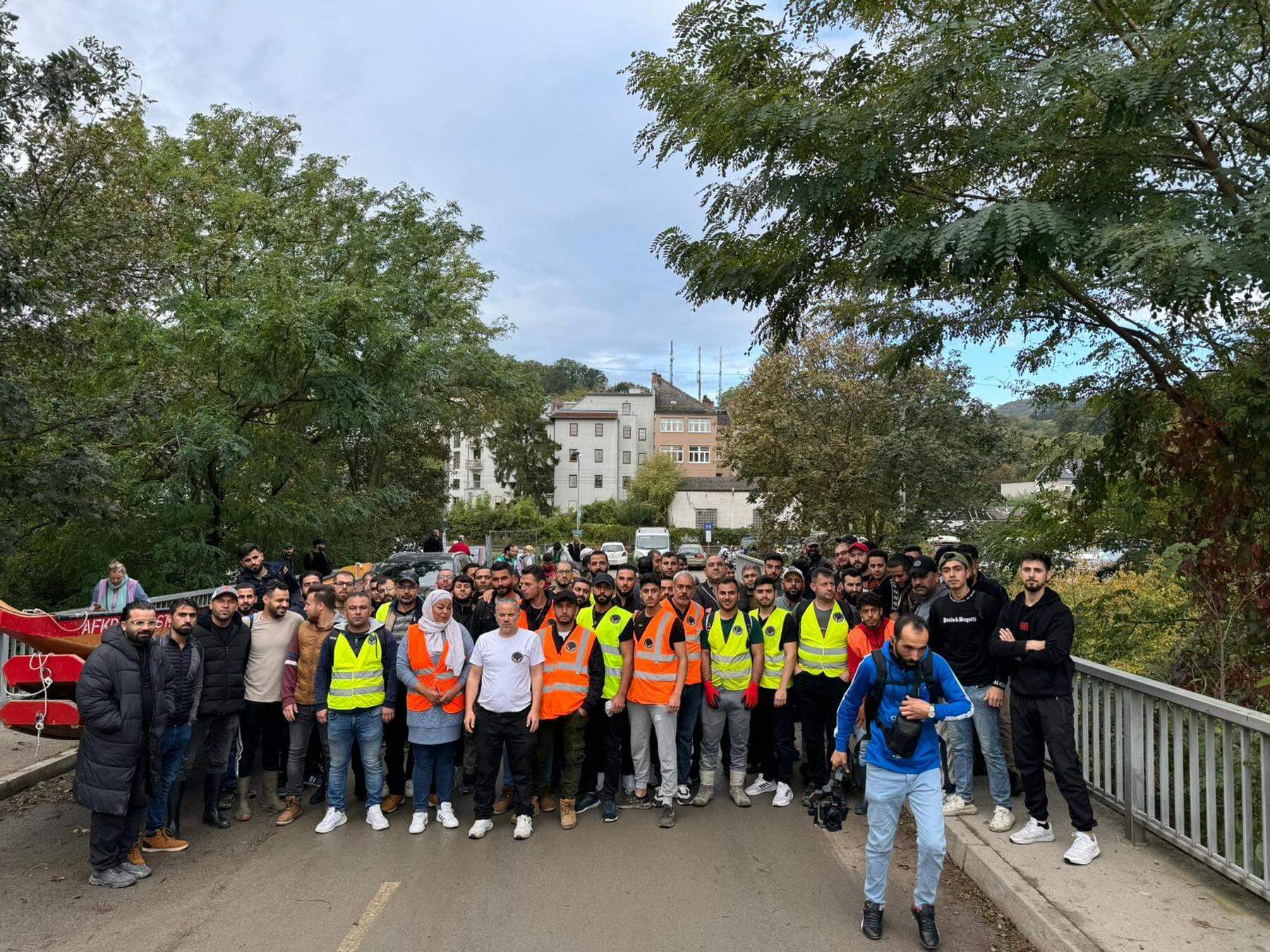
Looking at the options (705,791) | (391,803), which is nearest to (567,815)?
(705,791)

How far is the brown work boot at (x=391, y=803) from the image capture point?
7.06 metres

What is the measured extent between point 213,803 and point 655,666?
3699 millimetres

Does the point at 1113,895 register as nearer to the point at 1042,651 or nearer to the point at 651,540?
the point at 1042,651

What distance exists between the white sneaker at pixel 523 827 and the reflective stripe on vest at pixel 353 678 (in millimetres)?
1438

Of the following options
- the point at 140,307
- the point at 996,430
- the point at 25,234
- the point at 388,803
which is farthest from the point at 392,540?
the point at 388,803

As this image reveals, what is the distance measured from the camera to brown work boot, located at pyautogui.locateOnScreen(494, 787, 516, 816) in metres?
7.07

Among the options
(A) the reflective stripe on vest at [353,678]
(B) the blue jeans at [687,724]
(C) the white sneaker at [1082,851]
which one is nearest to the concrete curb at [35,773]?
(A) the reflective stripe on vest at [353,678]

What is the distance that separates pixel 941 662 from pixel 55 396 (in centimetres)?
1322

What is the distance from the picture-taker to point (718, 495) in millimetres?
74188

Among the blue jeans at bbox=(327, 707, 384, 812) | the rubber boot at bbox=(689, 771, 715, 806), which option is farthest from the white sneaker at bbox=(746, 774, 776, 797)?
the blue jeans at bbox=(327, 707, 384, 812)

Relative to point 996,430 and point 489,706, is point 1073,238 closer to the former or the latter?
point 489,706

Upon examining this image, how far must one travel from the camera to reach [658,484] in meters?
68.1

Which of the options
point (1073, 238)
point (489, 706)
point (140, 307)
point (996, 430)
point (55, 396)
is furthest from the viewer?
point (996, 430)

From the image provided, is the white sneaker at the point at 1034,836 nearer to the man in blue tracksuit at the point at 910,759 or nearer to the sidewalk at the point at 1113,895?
the sidewalk at the point at 1113,895
